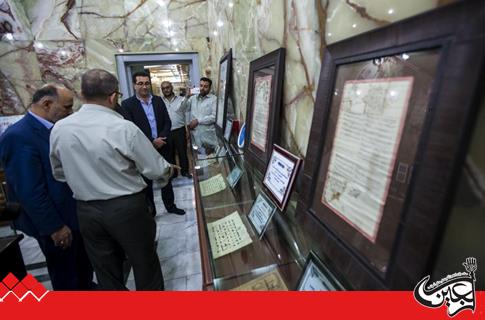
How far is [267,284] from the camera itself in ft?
2.46

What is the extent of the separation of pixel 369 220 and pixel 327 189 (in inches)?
6.2

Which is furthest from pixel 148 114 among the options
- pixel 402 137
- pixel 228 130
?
A: pixel 402 137

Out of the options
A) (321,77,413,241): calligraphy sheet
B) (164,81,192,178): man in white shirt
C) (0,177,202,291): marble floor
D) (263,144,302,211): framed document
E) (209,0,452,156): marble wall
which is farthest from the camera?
(164,81,192,178): man in white shirt

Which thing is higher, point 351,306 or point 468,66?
point 468,66

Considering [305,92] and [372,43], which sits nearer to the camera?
[372,43]

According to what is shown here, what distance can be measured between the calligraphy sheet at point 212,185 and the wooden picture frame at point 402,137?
0.92m

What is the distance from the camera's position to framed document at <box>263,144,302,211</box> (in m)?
0.91

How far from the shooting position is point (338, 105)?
2.16 feet

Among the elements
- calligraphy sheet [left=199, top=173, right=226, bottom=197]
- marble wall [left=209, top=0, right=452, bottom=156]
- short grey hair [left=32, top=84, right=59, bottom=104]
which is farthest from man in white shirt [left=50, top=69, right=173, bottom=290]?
marble wall [left=209, top=0, right=452, bottom=156]

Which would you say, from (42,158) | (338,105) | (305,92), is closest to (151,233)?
(42,158)

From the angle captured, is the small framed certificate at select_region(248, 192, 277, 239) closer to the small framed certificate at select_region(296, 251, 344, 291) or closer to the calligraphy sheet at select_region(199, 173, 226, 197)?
the small framed certificate at select_region(296, 251, 344, 291)

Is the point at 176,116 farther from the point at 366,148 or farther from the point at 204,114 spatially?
the point at 366,148

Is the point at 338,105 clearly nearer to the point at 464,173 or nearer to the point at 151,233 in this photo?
the point at 464,173

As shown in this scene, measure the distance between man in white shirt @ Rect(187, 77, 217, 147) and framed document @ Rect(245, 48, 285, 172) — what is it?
1.51m
